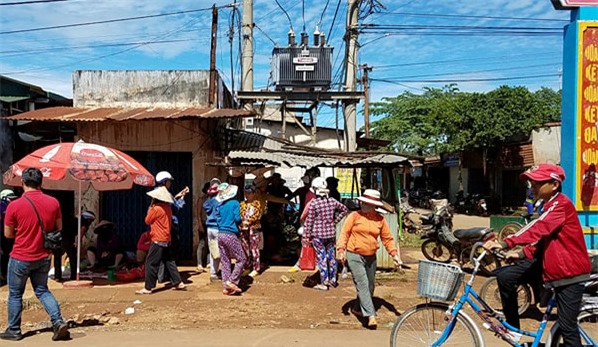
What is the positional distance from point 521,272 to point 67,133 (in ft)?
34.6

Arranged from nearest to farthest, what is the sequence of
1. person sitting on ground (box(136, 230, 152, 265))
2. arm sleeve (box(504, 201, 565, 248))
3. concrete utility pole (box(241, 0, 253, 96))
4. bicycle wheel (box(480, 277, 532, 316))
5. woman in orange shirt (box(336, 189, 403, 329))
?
arm sleeve (box(504, 201, 565, 248)) → woman in orange shirt (box(336, 189, 403, 329)) → bicycle wheel (box(480, 277, 532, 316)) → person sitting on ground (box(136, 230, 152, 265)) → concrete utility pole (box(241, 0, 253, 96))

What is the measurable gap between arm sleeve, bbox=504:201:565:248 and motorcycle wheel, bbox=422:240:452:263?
681 cm

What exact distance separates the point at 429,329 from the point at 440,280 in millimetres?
578

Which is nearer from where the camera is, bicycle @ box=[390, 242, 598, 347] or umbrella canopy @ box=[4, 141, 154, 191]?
bicycle @ box=[390, 242, 598, 347]

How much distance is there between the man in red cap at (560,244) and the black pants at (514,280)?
23 centimetres

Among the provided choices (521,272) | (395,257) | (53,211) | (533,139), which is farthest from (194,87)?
(533,139)

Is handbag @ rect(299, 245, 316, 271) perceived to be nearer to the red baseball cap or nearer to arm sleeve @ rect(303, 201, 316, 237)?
arm sleeve @ rect(303, 201, 316, 237)

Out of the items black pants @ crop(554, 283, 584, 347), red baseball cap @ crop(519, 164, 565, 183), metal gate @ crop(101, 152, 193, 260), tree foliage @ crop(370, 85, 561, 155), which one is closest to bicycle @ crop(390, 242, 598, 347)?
black pants @ crop(554, 283, 584, 347)

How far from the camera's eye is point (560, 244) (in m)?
4.07

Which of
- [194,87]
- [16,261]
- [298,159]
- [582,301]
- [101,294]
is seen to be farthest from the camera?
[194,87]

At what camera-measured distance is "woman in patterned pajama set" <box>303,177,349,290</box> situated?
836 cm

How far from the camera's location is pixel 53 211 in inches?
223

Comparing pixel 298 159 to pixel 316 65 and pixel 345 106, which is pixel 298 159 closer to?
pixel 345 106

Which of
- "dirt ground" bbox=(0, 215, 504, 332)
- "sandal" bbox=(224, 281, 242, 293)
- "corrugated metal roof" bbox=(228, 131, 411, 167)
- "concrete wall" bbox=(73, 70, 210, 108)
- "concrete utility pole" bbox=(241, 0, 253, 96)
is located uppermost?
"concrete utility pole" bbox=(241, 0, 253, 96)
